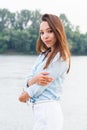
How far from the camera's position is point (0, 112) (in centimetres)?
682

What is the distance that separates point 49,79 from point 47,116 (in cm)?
18

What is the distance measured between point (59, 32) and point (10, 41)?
1917 inches

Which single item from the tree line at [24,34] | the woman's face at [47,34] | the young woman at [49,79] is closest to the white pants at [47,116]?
the young woman at [49,79]

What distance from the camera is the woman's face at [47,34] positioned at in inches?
80.3

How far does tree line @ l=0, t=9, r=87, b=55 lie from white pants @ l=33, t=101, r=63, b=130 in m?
43.8

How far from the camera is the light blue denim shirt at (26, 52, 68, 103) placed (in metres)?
1.98

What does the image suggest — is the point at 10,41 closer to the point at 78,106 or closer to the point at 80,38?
the point at 80,38

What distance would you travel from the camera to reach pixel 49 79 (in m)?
1.96

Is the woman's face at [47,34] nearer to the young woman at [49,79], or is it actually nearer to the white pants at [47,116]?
the young woman at [49,79]

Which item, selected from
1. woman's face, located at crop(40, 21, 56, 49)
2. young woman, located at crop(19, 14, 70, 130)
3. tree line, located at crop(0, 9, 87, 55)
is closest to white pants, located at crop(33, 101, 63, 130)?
young woman, located at crop(19, 14, 70, 130)

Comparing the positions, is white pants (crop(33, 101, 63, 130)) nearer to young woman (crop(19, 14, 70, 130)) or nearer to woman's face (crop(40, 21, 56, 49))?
young woman (crop(19, 14, 70, 130))

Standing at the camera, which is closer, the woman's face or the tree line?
the woman's face

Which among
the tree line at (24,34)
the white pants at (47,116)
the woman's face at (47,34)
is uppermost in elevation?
the woman's face at (47,34)

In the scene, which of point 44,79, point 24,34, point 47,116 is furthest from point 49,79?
point 24,34
